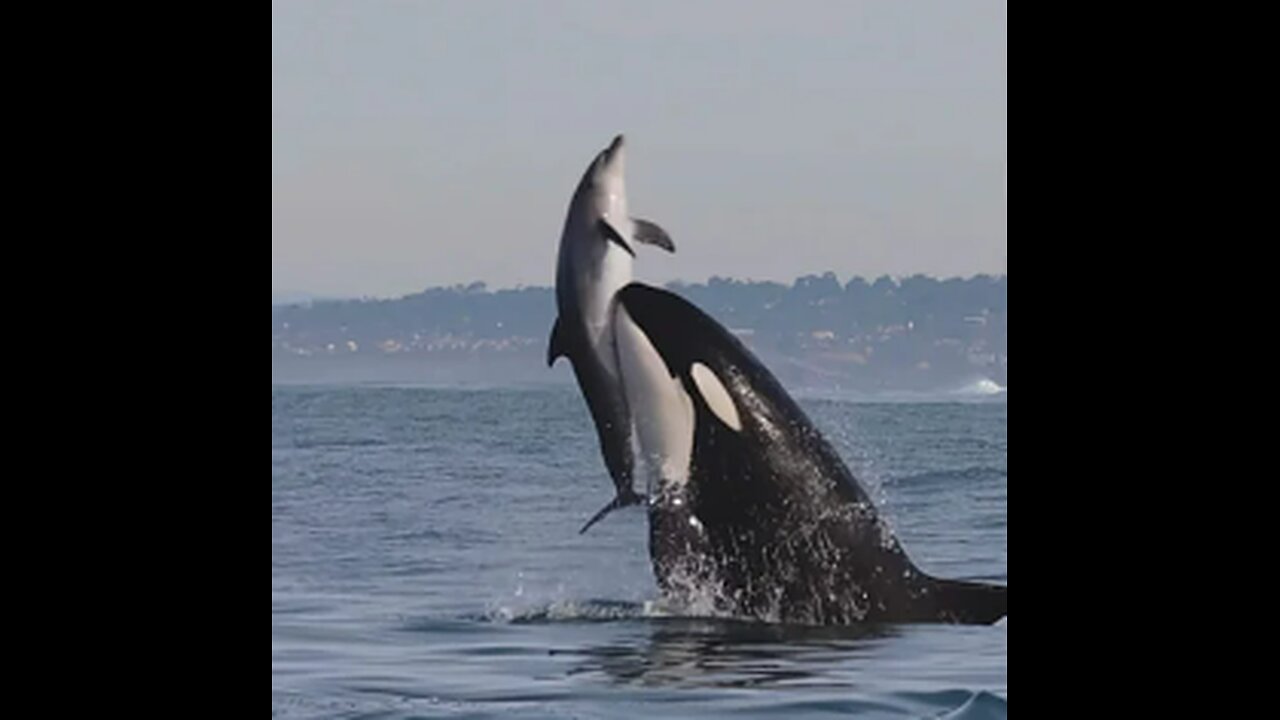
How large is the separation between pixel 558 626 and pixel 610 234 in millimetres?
2085

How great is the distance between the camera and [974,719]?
291 inches

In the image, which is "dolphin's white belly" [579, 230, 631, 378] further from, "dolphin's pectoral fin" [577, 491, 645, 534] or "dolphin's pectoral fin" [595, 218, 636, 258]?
"dolphin's pectoral fin" [577, 491, 645, 534]

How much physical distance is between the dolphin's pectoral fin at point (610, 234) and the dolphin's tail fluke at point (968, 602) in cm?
235

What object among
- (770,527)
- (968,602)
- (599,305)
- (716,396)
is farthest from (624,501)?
(968,602)

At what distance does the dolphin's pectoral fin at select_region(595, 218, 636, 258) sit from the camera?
10.9m

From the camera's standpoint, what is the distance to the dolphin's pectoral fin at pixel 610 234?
10906 mm

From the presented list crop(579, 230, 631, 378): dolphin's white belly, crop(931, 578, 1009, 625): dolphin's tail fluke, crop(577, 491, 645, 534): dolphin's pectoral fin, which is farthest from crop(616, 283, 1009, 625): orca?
crop(579, 230, 631, 378): dolphin's white belly

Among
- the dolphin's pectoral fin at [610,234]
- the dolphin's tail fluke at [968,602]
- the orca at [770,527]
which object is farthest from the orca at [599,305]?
the dolphin's tail fluke at [968,602]

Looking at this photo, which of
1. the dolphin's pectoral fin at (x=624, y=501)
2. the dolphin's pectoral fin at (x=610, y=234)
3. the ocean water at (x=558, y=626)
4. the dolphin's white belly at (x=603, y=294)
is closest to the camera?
the ocean water at (x=558, y=626)

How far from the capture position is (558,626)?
990cm

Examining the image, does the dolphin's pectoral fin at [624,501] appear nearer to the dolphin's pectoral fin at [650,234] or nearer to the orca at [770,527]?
the orca at [770,527]
